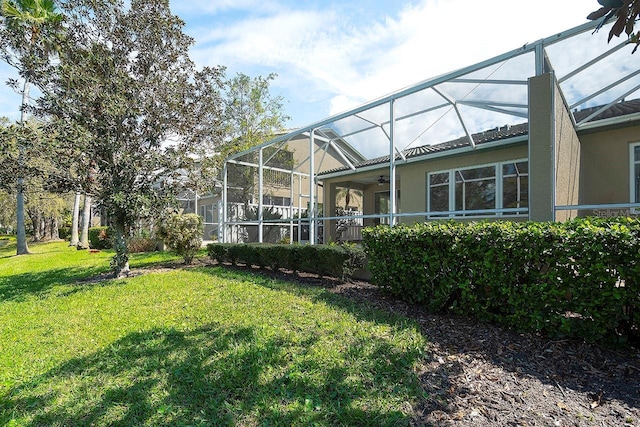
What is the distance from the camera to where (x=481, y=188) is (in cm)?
968

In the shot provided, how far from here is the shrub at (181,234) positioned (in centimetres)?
1023

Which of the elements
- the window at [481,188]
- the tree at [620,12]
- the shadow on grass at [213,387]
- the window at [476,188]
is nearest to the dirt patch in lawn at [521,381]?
the shadow on grass at [213,387]

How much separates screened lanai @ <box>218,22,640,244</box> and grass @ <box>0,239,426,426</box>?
3.04 m

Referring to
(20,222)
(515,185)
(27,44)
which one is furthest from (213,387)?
(20,222)

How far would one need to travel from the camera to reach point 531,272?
12.3 ft

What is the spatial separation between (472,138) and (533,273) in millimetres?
6884

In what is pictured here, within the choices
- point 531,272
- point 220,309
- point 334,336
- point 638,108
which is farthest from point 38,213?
point 638,108

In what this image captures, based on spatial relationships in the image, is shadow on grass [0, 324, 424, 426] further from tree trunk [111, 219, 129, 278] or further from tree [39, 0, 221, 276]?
tree trunk [111, 219, 129, 278]

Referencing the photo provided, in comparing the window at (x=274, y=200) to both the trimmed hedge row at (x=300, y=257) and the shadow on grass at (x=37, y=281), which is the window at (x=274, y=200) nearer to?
the trimmed hedge row at (x=300, y=257)

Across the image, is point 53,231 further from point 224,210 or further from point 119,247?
point 119,247

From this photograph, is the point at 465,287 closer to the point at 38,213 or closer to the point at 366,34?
the point at 366,34

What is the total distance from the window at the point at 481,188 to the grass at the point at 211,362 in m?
6.12

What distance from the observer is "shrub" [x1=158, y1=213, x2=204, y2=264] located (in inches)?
403

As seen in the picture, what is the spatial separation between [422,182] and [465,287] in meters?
7.24
